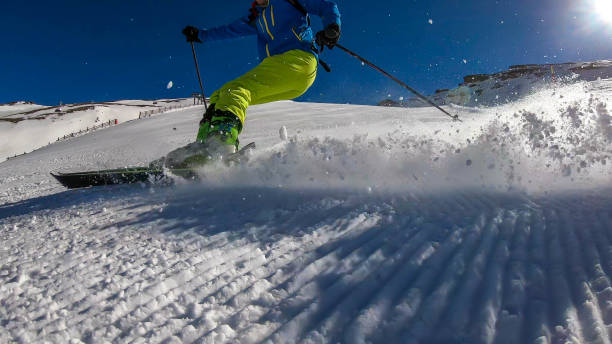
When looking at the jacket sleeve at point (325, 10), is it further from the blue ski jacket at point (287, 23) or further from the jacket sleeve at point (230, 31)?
the jacket sleeve at point (230, 31)

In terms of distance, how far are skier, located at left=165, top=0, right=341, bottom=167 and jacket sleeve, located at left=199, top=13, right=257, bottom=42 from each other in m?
0.07

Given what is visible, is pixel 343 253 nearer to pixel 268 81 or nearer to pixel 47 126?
pixel 268 81

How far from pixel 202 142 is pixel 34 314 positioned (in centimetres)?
232

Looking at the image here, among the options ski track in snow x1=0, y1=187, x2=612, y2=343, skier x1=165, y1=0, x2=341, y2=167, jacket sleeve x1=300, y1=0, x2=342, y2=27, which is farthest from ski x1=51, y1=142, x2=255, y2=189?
jacket sleeve x1=300, y1=0, x2=342, y2=27

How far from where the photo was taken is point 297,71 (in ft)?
12.7

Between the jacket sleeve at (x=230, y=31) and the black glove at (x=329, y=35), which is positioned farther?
the jacket sleeve at (x=230, y=31)

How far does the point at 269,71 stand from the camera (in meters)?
3.79

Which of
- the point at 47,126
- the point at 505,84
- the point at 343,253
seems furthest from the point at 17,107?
the point at 505,84

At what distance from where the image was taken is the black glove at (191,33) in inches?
181

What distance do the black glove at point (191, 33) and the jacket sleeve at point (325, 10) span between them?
1.64 metres

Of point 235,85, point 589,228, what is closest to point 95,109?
point 235,85

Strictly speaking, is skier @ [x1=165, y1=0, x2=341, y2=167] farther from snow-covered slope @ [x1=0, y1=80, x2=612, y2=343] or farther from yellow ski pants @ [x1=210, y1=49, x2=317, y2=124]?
snow-covered slope @ [x1=0, y1=80, x2=612, y2=343]

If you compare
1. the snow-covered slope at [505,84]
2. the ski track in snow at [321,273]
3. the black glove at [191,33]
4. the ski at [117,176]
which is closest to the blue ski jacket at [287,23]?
the black glove at [191,33]

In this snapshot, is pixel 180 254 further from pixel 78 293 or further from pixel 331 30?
pixel 331 30
